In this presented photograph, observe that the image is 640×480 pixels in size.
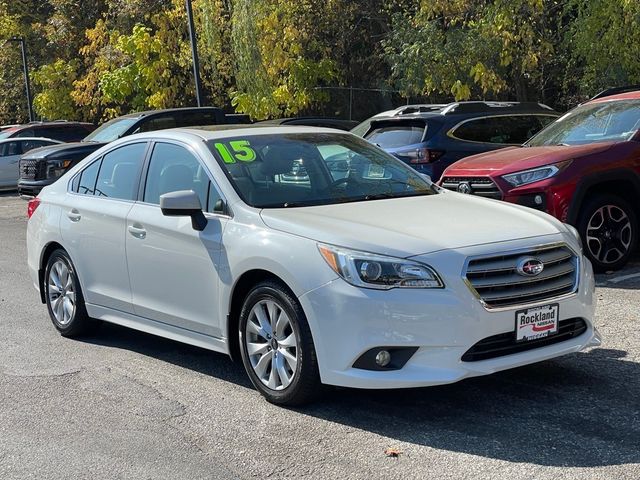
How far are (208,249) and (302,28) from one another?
1797cm

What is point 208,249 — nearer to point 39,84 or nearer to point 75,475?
point 75,475

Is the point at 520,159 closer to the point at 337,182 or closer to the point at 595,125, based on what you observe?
the point at 595,125

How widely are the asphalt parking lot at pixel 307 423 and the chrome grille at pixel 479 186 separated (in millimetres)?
2586

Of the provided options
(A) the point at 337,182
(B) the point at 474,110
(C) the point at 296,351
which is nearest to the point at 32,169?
(B) the point at 474,110

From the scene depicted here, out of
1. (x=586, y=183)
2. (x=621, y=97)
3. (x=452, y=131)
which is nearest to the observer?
(x=586, y=183)

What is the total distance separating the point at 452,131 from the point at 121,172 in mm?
5653

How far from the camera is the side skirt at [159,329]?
5.99 metres

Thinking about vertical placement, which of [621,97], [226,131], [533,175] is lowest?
[533,175]

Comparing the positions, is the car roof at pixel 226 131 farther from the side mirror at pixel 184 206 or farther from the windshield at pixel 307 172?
the side mirror at pixel 184 206

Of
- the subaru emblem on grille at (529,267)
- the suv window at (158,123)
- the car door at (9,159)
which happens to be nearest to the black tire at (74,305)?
the subaru emblem on grille at (529,267)

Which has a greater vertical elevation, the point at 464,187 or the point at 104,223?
the point at 104,223

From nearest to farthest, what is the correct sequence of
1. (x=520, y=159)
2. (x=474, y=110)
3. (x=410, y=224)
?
(x=410, y=224) → (x=520, y=159) → (x=474, y=110)

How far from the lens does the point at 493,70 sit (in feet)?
58.9

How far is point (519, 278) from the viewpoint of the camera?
520 centimetres
